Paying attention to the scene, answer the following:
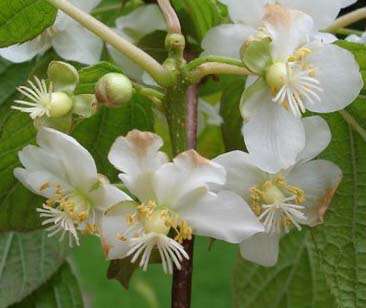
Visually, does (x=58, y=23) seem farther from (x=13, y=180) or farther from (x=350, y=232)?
(x=350, y=232)

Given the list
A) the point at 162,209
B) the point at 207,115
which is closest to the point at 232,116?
the point at 207,115

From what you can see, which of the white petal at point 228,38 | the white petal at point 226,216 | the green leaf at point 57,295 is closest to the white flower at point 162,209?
the white petal at point 226,216

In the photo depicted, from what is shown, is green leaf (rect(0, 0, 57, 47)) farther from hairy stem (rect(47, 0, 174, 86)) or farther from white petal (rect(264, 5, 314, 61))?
white petal (rect(264, 5, 314, 61))

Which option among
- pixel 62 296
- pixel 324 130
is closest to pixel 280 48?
pixel 324 130

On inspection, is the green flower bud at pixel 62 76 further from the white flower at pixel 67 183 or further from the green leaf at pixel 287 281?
the green leaf at pixel 287 281

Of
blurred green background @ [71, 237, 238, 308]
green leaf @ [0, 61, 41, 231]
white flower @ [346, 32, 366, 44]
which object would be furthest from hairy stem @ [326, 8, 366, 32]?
blurred green background @ [71, 237, 238, 308]

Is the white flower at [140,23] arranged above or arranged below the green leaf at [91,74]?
below
